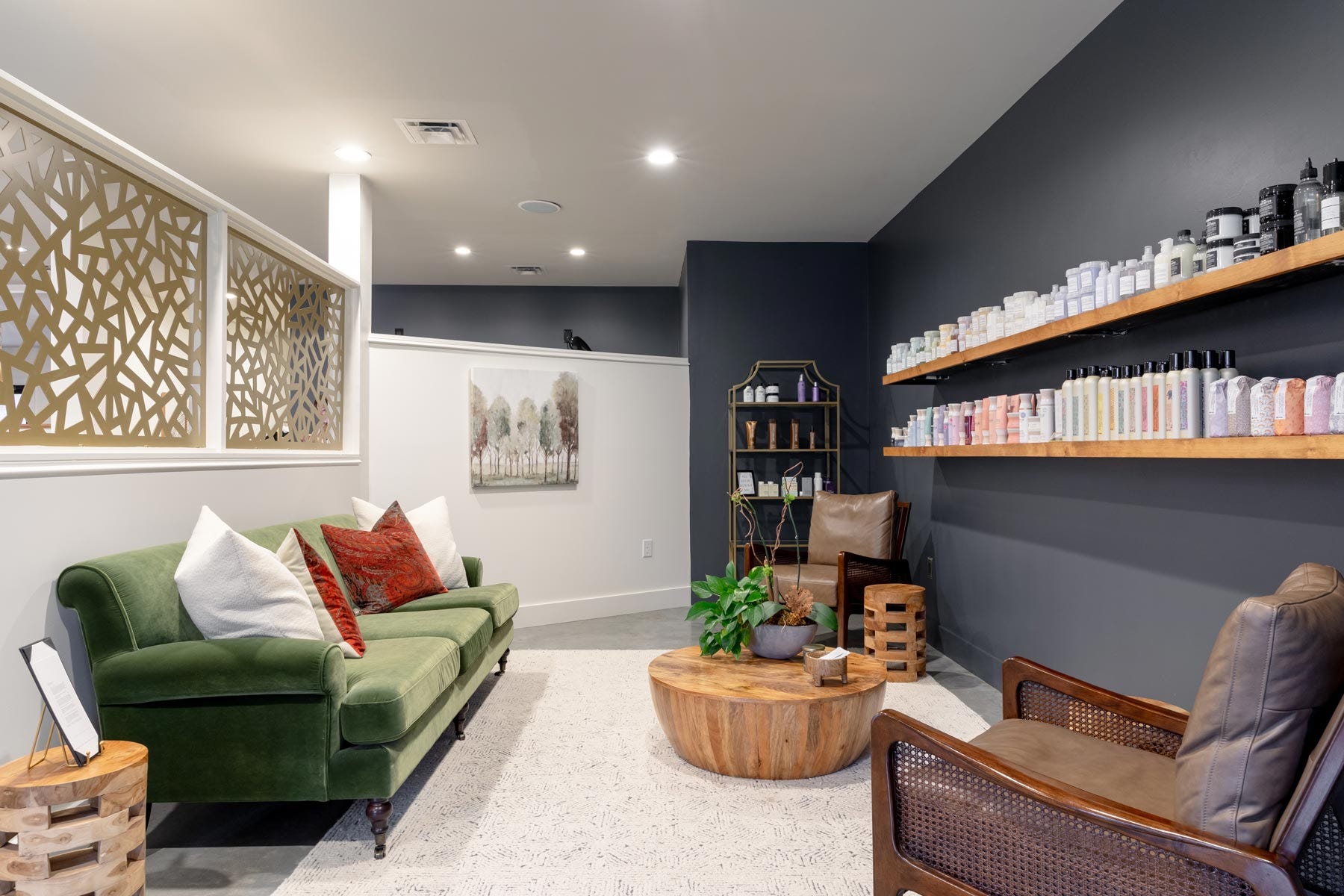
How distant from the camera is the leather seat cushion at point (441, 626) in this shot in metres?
2.97

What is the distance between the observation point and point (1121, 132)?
9.64 ft

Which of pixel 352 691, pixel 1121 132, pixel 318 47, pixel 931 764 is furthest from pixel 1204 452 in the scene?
pixel 318 47

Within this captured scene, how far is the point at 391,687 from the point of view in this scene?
2.24 m

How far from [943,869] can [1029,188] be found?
3.04 m

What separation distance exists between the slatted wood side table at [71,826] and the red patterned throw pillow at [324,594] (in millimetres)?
872

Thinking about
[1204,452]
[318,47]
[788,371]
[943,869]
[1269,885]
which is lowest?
[943,869]

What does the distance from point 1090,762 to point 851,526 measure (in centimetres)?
310

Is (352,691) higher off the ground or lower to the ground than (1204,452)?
lower

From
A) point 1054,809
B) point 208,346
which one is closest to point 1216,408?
point 1054,809

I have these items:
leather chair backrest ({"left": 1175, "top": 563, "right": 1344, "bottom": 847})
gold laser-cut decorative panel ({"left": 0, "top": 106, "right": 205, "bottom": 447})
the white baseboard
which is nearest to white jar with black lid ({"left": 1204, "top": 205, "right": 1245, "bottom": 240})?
leather chair backrest ({"left": 1175, "top": 563, "right": 1344, "bottom": 847})

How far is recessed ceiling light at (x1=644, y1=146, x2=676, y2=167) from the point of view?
4188 mm

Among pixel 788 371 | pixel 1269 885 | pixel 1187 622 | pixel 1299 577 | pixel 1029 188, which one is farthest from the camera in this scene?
pixel 788 371

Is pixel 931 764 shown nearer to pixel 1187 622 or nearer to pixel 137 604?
pixel 1187 622

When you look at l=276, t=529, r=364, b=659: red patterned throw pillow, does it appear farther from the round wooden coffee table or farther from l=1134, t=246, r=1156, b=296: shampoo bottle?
l=1134, t=246, r=1156, b=296: shampoo bottle
